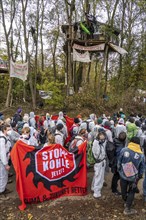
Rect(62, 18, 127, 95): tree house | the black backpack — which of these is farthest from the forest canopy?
the black backpack

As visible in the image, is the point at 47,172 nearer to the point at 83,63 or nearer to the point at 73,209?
the point at 73,209

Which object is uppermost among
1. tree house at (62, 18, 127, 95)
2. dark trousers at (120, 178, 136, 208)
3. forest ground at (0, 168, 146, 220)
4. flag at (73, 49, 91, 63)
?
tree house at (62, 18, 127, 95)

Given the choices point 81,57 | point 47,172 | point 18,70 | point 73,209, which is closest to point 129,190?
point 73,209

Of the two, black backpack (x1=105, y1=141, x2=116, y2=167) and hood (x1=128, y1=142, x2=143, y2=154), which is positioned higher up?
hood (x1=128, y1=142, x2=143, y2=154)

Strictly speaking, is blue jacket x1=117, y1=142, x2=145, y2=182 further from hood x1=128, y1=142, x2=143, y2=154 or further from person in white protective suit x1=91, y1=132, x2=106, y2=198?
person in white protective suit x1=91, y1=132, x2=106, y2=198

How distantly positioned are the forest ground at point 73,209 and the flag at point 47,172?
19 cm

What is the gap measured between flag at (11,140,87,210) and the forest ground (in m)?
0.19

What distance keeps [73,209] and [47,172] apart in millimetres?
1070

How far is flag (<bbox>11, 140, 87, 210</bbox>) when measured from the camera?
16.8ft

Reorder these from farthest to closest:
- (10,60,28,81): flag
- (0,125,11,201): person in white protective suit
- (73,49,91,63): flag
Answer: (73,49,91,63): flag < (10,60,28,81): flag < (0,125,11,201): person in white protective suit

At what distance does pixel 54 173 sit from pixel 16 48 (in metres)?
21.1

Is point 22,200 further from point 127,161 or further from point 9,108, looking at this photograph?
point 9,108

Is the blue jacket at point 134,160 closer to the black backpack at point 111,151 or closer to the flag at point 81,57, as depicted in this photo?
the black backpack at point 111,151

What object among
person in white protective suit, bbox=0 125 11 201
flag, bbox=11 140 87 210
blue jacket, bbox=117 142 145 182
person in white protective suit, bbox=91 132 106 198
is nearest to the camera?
blue jacket, bbox=117 142 145 182
